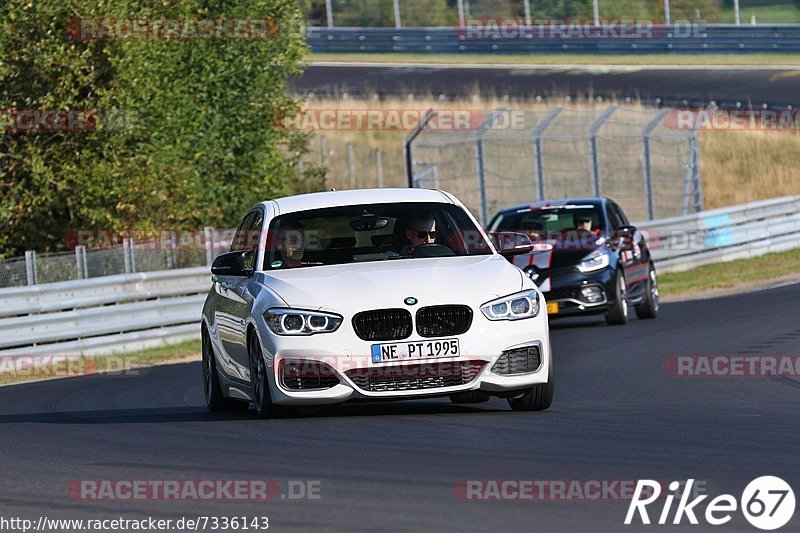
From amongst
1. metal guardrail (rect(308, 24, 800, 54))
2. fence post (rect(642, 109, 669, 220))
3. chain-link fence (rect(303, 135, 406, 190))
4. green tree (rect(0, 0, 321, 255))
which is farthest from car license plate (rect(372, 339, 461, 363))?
metal guardrail (rect(308, 24, 800, 54))

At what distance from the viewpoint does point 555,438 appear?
30.0 feet

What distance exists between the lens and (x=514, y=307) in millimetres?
10375

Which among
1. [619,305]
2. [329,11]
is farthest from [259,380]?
[329,11]

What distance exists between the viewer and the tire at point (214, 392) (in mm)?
12242

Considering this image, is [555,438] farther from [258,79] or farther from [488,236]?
[258,79]

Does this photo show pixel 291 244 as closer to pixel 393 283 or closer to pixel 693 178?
pixel 393 283

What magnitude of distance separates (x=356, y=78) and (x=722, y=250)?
867 inches

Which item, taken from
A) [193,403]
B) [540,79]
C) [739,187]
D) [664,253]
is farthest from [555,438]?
[540,79]

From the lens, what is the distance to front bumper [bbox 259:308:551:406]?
10078 mm

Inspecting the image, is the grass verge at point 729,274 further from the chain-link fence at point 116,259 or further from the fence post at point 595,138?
the chain-link fence at point 116,259

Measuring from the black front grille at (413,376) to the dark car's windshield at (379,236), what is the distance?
1152mm

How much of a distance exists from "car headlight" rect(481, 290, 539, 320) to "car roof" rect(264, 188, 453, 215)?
1.47 metres

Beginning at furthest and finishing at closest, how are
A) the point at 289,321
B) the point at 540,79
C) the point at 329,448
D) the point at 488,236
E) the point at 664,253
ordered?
the point at 540,79
the point at 664,253
the point at 488,236
the point at 289,321
the point at 329,448

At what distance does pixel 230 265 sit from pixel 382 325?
5.60ft
